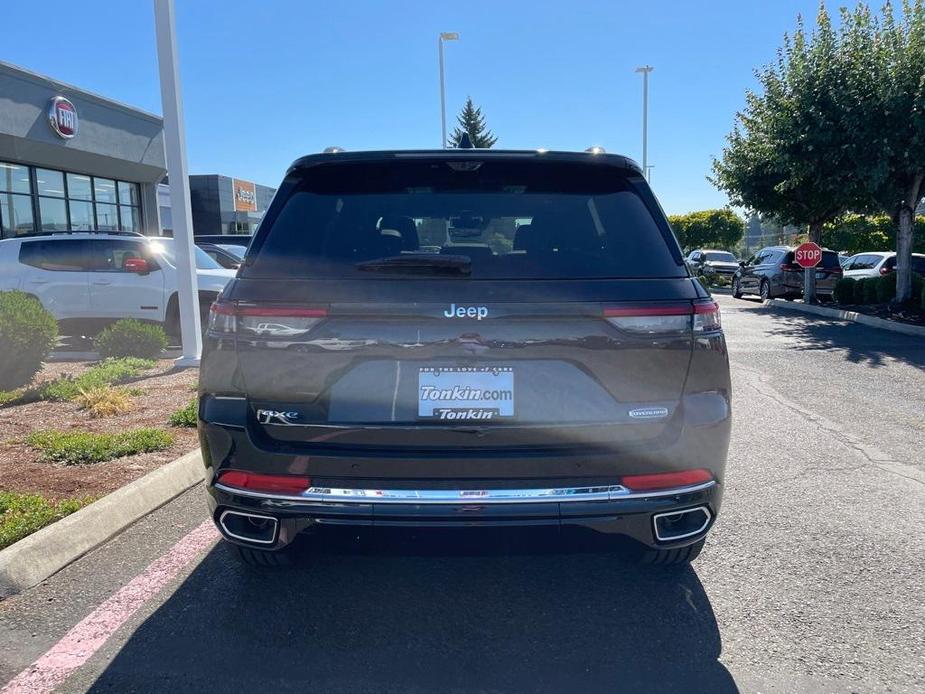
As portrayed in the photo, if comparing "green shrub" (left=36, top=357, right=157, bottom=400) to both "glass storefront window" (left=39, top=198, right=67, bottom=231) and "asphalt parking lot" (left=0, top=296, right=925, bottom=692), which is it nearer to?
"asphalt parking lot" (left=0, top=296, right=925, bottom=692)

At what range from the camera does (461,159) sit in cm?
295

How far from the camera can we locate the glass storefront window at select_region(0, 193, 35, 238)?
18641 millimetres

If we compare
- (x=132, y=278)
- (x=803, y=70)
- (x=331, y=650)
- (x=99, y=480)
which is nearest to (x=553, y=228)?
(x=331, y=650)

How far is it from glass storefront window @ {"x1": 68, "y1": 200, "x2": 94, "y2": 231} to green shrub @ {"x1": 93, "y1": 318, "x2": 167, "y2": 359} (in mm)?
14344

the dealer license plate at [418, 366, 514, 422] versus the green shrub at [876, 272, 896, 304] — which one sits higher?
the dealer license plate at [418, 366, 514, 422]

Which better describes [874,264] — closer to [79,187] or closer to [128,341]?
[128,341]

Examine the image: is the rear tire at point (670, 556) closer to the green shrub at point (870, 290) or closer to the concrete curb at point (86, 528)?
the concrete curb at point (86, 528)

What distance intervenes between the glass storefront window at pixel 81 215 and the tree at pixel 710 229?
28844 millimetres

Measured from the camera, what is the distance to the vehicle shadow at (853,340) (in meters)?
10.2

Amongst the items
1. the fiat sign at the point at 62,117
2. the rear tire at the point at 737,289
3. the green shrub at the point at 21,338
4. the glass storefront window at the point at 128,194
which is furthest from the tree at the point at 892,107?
the glass storefront window at the point at 128,194

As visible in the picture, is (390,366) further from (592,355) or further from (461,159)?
(461,159)

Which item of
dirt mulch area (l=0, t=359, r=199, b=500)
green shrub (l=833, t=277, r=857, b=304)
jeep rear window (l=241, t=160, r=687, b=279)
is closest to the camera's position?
jeep rear window (l=241, t=160, r=687, b=279)

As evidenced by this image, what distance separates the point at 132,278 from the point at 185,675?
29.6 feet

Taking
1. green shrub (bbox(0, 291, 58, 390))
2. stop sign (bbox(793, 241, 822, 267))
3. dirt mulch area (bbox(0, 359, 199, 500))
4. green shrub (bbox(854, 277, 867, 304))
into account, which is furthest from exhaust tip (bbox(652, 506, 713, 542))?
stop sign (bbox(793, 241, 822, 267))
